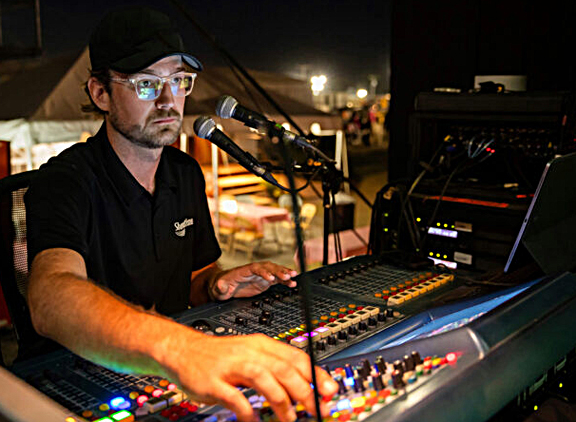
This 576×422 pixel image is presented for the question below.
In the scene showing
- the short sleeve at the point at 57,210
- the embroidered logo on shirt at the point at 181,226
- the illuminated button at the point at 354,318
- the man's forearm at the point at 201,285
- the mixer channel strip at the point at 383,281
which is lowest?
the man's forearm at the point at 201,285

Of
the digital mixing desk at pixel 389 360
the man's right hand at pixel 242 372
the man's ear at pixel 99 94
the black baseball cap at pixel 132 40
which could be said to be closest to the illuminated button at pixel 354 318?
the digital mixing desk at pixel 389 360

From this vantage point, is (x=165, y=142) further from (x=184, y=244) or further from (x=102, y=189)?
(x=184, y=244)

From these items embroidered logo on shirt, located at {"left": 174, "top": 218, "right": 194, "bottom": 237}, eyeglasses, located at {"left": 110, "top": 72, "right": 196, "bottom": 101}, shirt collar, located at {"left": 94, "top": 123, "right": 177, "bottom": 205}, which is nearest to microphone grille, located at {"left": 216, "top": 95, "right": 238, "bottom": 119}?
eyeglasses, located at {"left": 110, "top": 72, "right": 196, "bottom": 101}

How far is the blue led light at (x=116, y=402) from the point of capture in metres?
1.04

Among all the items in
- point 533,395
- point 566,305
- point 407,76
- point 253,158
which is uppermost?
point 407,76

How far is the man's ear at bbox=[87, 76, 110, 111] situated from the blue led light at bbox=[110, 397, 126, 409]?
108 centimetres

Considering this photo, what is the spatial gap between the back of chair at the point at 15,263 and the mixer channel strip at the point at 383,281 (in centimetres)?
95

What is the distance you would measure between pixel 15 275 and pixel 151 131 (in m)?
0.64

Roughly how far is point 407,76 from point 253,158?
2208 mm

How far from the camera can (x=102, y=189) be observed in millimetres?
1807

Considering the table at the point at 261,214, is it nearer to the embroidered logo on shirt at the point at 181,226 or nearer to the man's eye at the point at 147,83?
the embroidered logo on shirt at the point at 181,226

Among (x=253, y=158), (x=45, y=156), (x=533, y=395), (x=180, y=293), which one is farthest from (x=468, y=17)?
(x=45, y=156)

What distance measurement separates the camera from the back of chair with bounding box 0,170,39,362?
1770 mm

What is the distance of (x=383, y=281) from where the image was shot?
1858mm
